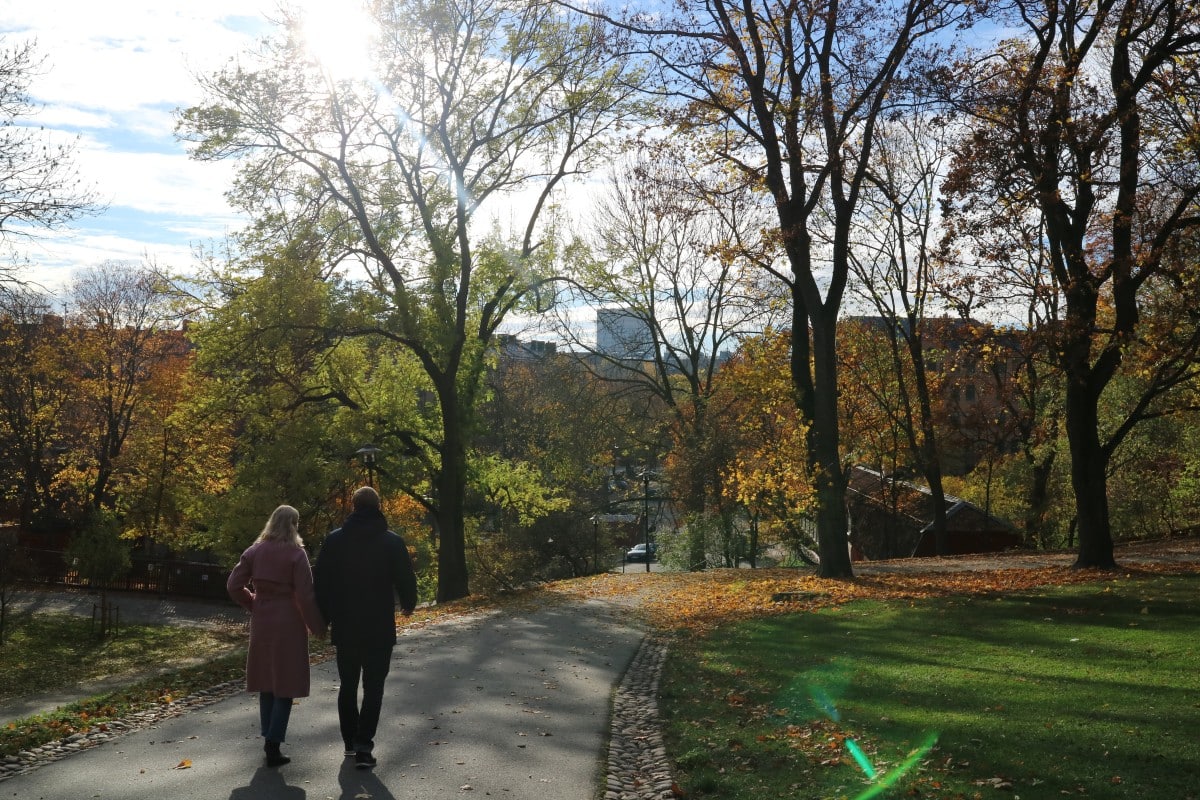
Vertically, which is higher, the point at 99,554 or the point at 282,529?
the point at 282,529

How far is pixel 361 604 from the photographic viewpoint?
7.23m

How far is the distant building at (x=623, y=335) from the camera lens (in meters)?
41.2

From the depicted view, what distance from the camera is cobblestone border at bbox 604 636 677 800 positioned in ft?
22.3

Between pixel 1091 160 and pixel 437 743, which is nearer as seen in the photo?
pixel 437 743

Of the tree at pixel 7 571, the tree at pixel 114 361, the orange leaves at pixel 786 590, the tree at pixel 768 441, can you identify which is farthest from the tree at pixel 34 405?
the tree at pixel 768 441

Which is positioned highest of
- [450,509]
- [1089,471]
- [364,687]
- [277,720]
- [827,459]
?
[827,459]

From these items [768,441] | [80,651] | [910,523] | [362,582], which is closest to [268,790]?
[362,582]

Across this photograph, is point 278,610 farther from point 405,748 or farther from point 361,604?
point 405,748

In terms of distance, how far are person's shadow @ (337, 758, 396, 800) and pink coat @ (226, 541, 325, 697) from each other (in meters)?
0.67

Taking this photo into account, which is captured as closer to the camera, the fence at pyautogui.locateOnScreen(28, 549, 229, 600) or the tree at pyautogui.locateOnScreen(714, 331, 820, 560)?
the tree at pyautogui.locateOnScreen(714, 331, 820, 560)

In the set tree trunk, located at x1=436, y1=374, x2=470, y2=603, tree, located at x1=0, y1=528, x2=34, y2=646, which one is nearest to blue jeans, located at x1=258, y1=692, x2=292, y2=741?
tree, located at x1=0, y1=528, x2=34, y2=646

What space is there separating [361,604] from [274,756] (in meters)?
1.17

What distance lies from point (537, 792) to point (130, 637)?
2258 centimetres

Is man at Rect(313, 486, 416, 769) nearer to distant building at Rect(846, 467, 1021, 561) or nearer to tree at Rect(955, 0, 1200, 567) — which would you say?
tree at Rect(955, 0, 1200, 567)
